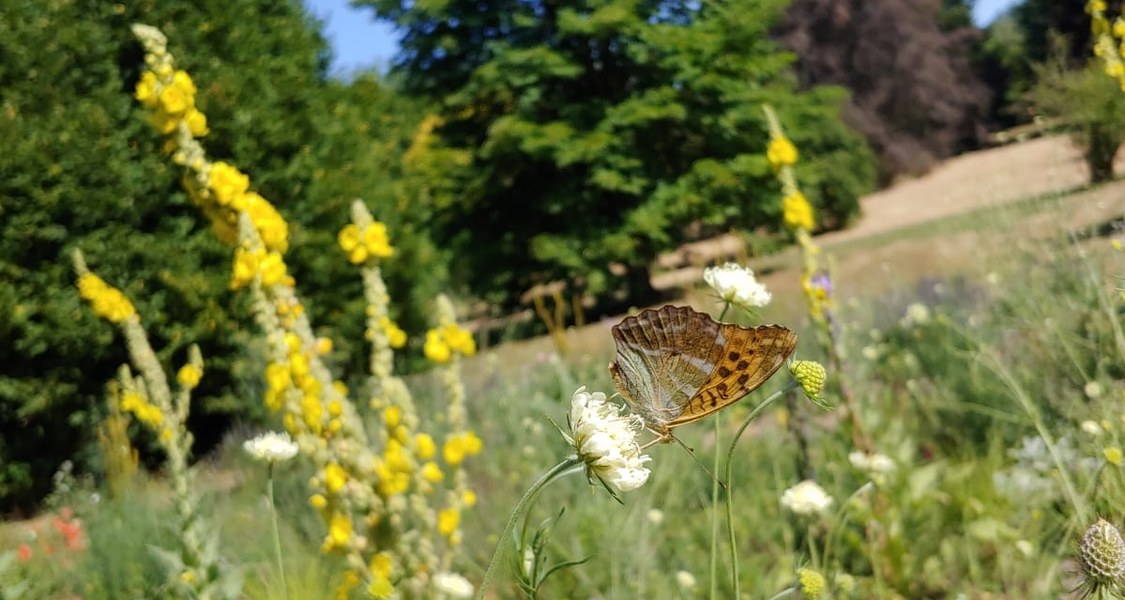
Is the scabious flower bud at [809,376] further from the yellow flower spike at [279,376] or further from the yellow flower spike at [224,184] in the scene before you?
the yellow flower spike at [224,184]

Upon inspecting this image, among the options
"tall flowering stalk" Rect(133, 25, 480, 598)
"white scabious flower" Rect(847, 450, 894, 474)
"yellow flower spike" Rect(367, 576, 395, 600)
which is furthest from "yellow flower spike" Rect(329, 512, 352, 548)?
"white scabious flower" Rect(847, 450, 894, 474)

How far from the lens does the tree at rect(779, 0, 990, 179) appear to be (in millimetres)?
20969

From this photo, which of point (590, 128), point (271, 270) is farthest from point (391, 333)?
point (590, 128)

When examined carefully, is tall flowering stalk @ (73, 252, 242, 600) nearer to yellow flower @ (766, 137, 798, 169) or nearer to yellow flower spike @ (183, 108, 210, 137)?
yellow flower spike @ (183, 108, 210, 137)

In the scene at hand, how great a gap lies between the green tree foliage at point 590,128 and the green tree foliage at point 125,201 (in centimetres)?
465

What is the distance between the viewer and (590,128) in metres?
11.7

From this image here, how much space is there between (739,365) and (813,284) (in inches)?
79.2

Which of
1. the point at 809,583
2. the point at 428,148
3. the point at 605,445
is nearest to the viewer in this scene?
the point at 605,445

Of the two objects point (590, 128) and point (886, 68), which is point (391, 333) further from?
point (886, 68)

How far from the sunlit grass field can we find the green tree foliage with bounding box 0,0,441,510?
1.28 m

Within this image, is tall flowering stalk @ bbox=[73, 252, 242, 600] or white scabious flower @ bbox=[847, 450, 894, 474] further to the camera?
white scabious flower @ bbox=[847, 450, 894, 474]

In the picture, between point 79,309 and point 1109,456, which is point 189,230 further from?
point 1109,456

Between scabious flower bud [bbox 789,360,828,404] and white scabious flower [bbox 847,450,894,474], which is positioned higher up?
scabious flower bud [bbox 789,360,828,404]

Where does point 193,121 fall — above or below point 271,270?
above
